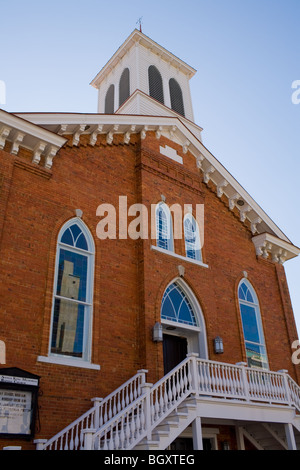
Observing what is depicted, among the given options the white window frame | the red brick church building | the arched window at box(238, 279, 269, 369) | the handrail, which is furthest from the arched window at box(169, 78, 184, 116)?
the handrail

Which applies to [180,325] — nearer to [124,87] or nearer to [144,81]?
[144,81]

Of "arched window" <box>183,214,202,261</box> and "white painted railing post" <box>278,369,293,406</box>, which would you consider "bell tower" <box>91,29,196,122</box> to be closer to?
"arched window" <box>183,214,202,261</box>

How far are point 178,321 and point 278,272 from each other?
622 cm

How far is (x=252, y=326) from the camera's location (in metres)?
15.3

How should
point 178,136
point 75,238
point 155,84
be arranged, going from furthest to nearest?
point 155,84
point 178,136
point 75,238

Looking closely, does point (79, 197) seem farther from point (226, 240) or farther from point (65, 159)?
point (226, 240)

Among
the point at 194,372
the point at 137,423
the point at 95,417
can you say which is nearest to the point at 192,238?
the point at 194,372

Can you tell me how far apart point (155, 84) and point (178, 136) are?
15.8 ft

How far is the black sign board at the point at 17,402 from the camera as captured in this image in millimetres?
8500

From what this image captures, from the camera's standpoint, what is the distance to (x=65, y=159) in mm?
12172

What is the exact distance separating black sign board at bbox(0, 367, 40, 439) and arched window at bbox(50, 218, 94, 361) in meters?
1.11

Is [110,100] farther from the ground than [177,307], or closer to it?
farther from the ground
